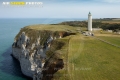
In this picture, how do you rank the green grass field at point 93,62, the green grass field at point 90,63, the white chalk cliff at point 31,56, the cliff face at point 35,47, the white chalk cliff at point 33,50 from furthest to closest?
the white chalk cliff at point 33,50 < the cliff face at point 35,47 < the white chalk cliff at point 31,56 < the green grass field at point 93,62 < the green grass field at point 90,63

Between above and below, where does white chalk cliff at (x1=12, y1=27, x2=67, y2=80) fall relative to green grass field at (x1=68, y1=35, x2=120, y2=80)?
below

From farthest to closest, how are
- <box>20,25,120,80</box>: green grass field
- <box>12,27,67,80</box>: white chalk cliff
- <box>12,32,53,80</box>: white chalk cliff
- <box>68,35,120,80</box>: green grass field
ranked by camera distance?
<box>12,27,67,80</box>: white chalk cliff
<box>12,32,53,80</box>: white chalk cliff
<box>68,35,120,80</box>: green grass field
<box>20,25,120,80</box>: green grass field

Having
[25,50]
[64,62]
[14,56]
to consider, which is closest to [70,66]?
[64,62]

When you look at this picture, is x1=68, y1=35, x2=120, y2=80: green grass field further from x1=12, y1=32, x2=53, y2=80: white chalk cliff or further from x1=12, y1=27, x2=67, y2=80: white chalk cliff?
x1=12, y1=27, x2=67, y2=80: white chalk cliff

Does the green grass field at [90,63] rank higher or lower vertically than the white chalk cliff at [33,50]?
higher

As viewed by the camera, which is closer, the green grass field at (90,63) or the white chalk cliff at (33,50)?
the green grass field at (90,63)

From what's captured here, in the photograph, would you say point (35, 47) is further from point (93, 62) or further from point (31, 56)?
point (93, 62)

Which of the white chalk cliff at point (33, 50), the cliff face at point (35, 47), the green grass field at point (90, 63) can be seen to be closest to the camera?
the green grass field at point (90, 63)

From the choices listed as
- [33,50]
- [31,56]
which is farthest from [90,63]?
[33,50]

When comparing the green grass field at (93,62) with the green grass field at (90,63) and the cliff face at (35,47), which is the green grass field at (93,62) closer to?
the green grass field at (90,63)

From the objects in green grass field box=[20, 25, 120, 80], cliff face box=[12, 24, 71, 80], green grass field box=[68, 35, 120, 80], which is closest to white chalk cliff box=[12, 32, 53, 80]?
cliff face box=[12, 24, 71, 80]

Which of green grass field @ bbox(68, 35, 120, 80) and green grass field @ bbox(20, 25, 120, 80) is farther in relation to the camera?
green grass field @ bbox(68, 35, 120, 80)

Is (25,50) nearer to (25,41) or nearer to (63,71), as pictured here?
(25,41)

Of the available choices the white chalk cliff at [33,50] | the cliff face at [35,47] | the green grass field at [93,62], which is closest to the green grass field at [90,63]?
the green grass field at [93,62]
